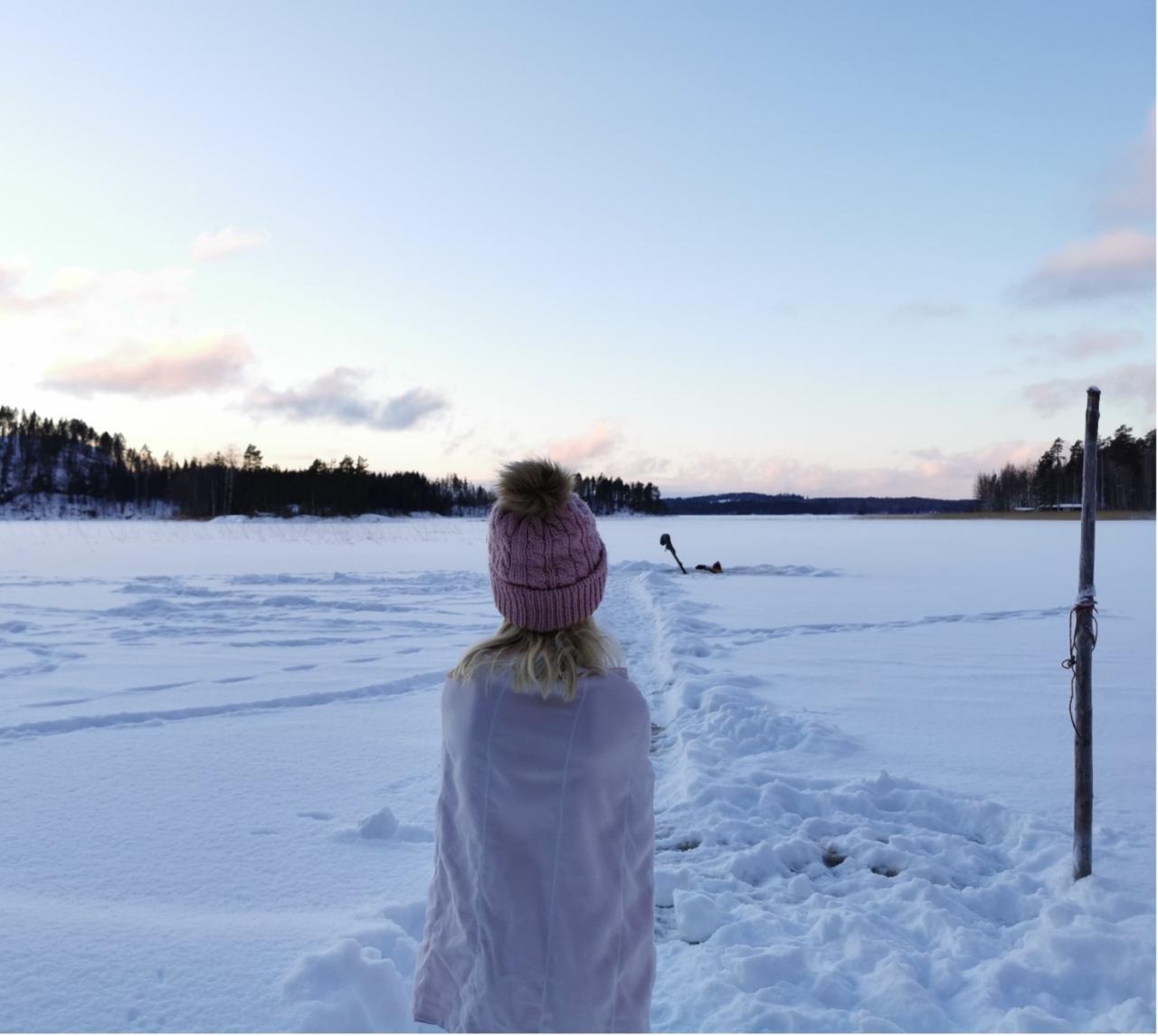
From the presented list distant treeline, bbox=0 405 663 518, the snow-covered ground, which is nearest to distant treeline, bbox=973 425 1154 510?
distant treeline, bbox=0 405 663 518

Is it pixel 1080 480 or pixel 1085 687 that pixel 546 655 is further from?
pixel 1080 480

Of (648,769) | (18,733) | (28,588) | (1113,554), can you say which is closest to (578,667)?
(648,769)

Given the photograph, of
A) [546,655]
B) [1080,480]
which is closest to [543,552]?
[546,655]

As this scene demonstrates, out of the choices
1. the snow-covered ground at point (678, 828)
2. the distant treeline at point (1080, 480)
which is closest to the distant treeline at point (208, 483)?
the distant treeline at point (1080, 480)

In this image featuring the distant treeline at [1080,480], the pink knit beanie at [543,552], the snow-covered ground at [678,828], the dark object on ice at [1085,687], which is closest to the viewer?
the pink knit beanie at [543,552]

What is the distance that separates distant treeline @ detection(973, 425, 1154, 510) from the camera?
264 ft

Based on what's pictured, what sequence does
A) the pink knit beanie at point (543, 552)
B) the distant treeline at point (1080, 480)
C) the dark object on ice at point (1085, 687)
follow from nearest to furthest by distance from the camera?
the pink knit beanie at point (543, 552) < the dark object on ice at point (1085, 687) < the distant treeline at point (1080, 480)

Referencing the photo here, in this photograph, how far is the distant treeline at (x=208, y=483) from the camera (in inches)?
3278

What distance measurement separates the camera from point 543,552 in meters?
1.82

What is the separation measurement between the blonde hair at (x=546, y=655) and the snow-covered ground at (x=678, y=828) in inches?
62.3

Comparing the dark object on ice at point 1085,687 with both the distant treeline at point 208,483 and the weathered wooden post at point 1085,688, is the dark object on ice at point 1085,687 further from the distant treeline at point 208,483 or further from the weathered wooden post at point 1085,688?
the distant treeline at point 208,483

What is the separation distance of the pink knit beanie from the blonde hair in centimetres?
3

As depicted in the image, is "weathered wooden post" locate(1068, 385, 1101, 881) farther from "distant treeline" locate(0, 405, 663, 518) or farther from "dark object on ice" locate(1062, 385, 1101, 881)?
"distant treeline" locate(0, 405, 663, 518)

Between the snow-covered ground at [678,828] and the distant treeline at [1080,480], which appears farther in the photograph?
the distant treeline at [1080,480]
